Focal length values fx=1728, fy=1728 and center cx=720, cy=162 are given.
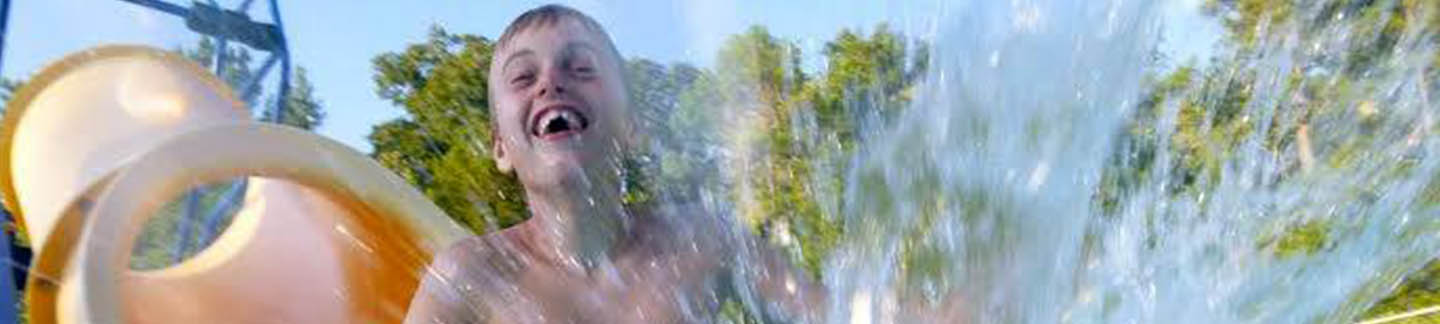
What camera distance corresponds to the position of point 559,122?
4.87 feet

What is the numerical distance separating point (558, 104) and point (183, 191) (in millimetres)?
617

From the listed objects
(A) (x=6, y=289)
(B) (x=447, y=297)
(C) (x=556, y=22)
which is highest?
(C) (x=556, y=22)

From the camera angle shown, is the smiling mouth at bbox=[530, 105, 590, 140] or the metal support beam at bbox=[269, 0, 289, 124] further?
the metal support beam at bbox=[269, 0, 289, 124]

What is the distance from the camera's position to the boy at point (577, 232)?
1.47m

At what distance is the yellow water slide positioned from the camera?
71.0 inches

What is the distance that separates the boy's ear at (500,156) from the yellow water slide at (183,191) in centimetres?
41

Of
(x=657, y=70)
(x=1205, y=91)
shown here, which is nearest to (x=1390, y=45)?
(x=1205, y=91)

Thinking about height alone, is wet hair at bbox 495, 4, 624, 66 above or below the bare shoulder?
above

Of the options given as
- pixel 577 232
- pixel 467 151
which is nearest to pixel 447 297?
pixel 577 232

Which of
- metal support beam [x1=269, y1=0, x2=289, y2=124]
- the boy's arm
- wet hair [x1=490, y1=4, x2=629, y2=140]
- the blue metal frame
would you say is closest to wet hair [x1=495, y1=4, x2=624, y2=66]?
wet hair [x1=490, y1=4, x2=629, y2=140]

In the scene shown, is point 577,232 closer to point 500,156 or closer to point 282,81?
point 500,156

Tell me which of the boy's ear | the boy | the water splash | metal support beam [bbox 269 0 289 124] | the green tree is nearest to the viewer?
the water splash

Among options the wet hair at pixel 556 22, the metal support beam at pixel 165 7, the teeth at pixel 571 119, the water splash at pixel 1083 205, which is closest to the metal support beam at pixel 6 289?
the metal support beam at pixel 165 7

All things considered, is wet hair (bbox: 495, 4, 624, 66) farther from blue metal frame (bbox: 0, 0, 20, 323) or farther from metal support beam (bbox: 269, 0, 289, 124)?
blue metal frame (bbox: 0, 0, 20, 323)
